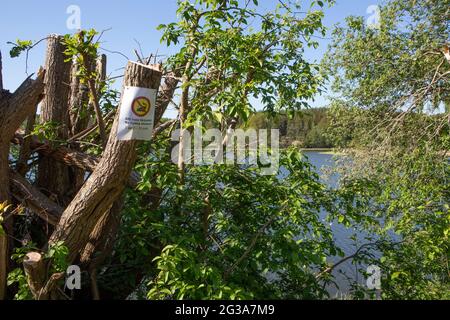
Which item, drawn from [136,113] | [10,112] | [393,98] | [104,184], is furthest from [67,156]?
[393,98]

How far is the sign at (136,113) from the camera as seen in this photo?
279 cm

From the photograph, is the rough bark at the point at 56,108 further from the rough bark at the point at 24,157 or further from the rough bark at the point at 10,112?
the rough bark at the point at 10,112

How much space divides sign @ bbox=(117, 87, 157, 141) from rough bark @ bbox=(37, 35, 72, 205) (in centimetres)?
186

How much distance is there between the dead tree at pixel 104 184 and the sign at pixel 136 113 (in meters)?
0.11

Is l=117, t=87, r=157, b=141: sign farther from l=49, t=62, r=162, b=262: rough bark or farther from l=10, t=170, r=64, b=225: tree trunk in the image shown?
l=10, t=170, r=64, b=225: tree trunk

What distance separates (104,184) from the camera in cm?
312

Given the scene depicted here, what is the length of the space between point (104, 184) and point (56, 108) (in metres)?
1.78

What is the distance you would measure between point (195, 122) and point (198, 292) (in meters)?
1.11

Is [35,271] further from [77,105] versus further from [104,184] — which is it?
[77,105]

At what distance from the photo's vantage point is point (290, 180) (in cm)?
342

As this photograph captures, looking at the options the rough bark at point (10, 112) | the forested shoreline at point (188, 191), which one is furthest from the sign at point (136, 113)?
the rough bark at point (10, 112)

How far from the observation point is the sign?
2.79 meters

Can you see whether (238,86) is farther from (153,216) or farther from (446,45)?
(446,45)

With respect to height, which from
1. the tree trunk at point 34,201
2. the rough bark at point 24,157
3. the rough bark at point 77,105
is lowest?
the tree trunk at point 34,201
